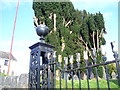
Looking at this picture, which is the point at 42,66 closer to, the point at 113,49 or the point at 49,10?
the point at 113,49

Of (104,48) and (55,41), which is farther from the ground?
(55,41)

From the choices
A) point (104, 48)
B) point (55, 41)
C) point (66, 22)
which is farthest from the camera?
point (66, 22)

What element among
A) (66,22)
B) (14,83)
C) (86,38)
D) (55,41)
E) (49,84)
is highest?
(66,22)

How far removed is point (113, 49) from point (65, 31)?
12630mm

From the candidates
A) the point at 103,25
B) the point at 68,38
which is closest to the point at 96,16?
the point at 103,25

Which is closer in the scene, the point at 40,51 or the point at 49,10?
the point at 40,51

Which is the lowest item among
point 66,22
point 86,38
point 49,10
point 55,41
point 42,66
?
point 42,66

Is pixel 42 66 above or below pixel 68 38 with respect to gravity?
below

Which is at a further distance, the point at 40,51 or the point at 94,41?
the point at 94,41

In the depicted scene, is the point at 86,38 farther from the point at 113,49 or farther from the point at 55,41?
the point at 113,49

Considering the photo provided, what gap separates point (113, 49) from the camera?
5.12 ft

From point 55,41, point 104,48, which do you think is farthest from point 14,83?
point 55,41

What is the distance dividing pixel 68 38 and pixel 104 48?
498 inches

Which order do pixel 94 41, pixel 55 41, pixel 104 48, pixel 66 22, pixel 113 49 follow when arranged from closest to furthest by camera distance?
pixel 113 49
pixel 104 48
pixel 55 41
pixel 66 22
pixel 94 41
